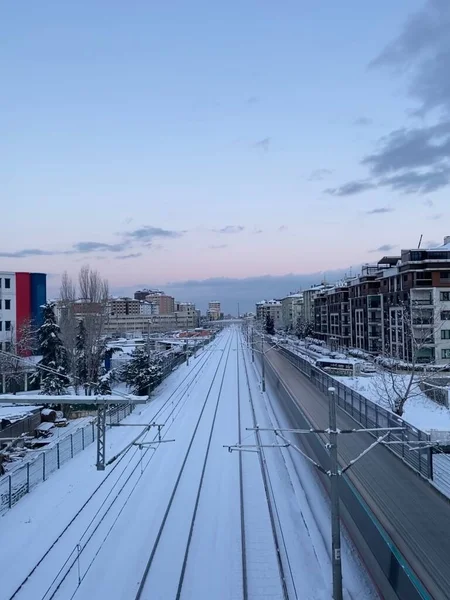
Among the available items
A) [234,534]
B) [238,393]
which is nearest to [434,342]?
[238,393]

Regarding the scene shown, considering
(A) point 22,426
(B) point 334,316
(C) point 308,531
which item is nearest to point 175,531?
(C) point 308,531

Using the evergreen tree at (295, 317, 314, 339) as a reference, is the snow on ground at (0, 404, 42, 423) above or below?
below

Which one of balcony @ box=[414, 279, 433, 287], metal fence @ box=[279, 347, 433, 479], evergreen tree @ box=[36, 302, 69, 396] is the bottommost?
metal fence @ box=[279, 347, 433, 479]

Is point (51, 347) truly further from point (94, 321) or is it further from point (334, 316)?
point (334, 316)

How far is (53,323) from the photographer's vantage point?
→ 1171 inches

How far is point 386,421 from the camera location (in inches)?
553

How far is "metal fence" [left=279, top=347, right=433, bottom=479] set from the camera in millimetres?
11016

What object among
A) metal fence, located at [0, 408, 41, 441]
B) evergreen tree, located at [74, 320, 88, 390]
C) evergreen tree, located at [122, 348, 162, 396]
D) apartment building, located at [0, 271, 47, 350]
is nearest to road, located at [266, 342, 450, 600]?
metal fence, located at [0, 408, 41, 441]

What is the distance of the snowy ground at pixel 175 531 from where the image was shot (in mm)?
8727

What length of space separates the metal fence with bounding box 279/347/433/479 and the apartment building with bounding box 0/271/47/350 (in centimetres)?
2344

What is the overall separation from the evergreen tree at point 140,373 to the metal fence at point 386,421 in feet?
33.2

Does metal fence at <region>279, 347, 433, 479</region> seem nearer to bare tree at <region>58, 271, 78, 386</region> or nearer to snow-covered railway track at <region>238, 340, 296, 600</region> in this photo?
snow-covered railway track at <region>238, 340, 296, 600</region>

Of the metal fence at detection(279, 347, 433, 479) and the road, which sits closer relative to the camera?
the road

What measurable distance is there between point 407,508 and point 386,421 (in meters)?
4.97
